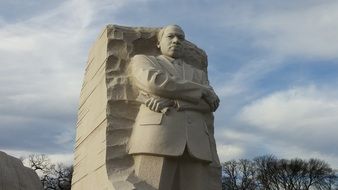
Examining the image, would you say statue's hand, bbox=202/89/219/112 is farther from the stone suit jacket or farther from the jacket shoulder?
the jacket shoulder

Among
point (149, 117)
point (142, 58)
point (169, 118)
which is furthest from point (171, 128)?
point (142, 58)

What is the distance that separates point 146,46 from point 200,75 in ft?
2.76

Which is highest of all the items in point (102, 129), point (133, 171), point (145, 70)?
point (145, 70)

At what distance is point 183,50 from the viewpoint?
726 centimetres

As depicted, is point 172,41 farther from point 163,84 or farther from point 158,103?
point 158,103

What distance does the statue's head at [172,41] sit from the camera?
6.98m

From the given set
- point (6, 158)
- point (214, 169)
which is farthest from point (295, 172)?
point (214, 169)

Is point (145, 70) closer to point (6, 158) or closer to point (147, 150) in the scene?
point (147, 150)

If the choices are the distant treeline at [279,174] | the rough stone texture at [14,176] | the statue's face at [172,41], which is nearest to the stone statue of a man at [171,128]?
the statue's face at [172,41]

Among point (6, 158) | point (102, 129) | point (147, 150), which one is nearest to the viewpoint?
point (147, 150)

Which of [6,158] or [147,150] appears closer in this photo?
[147,150]

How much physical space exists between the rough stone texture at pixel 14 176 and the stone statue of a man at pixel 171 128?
16.9ft

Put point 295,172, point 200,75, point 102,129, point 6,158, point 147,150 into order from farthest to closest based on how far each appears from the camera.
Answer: point 295,172 < point 6,158 < point 200,75 < point 102,129 < point 147,150

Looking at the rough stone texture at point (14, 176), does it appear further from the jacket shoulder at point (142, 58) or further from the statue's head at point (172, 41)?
the statue's head at point (172, 41)
